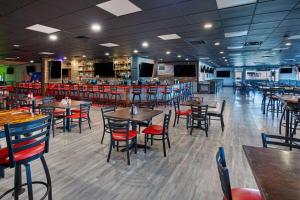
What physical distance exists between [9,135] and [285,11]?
536 cm

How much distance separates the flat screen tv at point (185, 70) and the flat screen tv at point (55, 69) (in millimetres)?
9072

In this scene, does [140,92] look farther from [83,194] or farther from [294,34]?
[83,194]

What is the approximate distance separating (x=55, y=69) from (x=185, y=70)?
32.9 ft

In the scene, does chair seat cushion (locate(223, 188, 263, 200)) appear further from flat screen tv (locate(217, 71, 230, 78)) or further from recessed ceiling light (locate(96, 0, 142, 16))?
flat screen tv (locate(217, 71, 230, 78))

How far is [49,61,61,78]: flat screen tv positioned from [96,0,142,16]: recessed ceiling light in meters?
11.5

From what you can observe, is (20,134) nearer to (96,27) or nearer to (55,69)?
(96,27)

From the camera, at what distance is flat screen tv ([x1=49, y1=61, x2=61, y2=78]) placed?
13.8 metres

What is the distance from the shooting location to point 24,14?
166 inches

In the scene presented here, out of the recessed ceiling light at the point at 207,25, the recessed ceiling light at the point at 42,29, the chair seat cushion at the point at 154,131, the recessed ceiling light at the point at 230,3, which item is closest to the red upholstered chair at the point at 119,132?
the chair seat cushion at the point at 154,131

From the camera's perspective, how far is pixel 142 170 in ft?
9.78

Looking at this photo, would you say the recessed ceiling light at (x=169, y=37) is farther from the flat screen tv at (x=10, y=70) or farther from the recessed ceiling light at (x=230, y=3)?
the flat screen tv at (x=10, y=70)

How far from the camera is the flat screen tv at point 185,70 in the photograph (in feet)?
49.6

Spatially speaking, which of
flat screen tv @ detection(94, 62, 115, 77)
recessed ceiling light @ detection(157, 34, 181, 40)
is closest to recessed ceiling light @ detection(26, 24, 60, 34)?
recessed ceiling light @ detection(157, 34, 181, 40)

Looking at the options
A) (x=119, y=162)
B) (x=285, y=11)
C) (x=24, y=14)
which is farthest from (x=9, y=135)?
(x=285, y=11)
